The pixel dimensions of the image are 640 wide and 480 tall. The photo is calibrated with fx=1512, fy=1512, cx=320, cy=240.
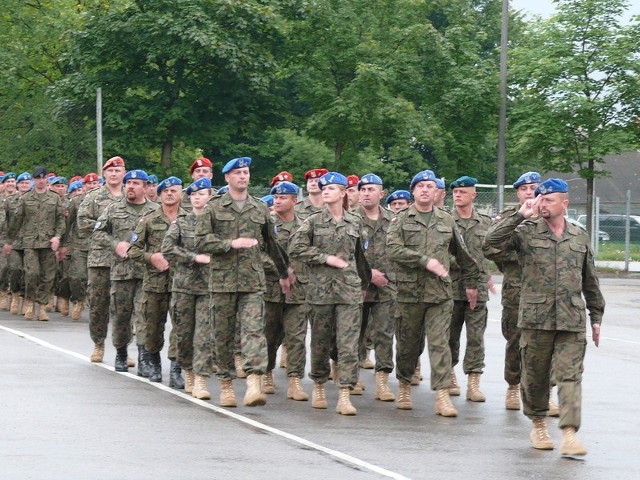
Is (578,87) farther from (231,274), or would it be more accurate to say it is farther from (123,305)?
(231,274)

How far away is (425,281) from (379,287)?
156 cm

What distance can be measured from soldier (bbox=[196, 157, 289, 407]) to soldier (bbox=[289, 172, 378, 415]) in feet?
1.36

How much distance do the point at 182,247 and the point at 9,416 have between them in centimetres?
262

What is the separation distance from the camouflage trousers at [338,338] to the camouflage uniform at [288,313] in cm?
51

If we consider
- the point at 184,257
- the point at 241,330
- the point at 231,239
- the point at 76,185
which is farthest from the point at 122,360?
the point at 76,185

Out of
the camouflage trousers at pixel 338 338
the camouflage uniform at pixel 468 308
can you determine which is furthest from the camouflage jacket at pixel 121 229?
the camouflage uniform at pixel 468 308

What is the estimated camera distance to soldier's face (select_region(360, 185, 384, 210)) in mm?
14734

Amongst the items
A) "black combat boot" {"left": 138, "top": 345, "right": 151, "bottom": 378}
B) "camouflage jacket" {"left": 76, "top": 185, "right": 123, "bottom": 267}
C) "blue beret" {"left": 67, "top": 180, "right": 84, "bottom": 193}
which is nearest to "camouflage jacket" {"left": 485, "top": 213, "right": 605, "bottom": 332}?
"black combat boot" {"left": 138, "top": 345, "right": 151, "bottom": 378}

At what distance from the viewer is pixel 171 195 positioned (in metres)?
14.7

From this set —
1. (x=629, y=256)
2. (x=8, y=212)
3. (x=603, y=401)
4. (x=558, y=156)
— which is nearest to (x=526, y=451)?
(x=603, y=401)

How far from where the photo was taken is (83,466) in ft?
32.4

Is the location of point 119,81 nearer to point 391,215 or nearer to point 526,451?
point 391,215

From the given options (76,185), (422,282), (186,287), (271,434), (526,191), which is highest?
(76,185)

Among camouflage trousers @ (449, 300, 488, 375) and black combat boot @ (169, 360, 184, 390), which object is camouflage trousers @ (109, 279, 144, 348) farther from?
camouflage trousers @ (449, 300, 488, 375)
